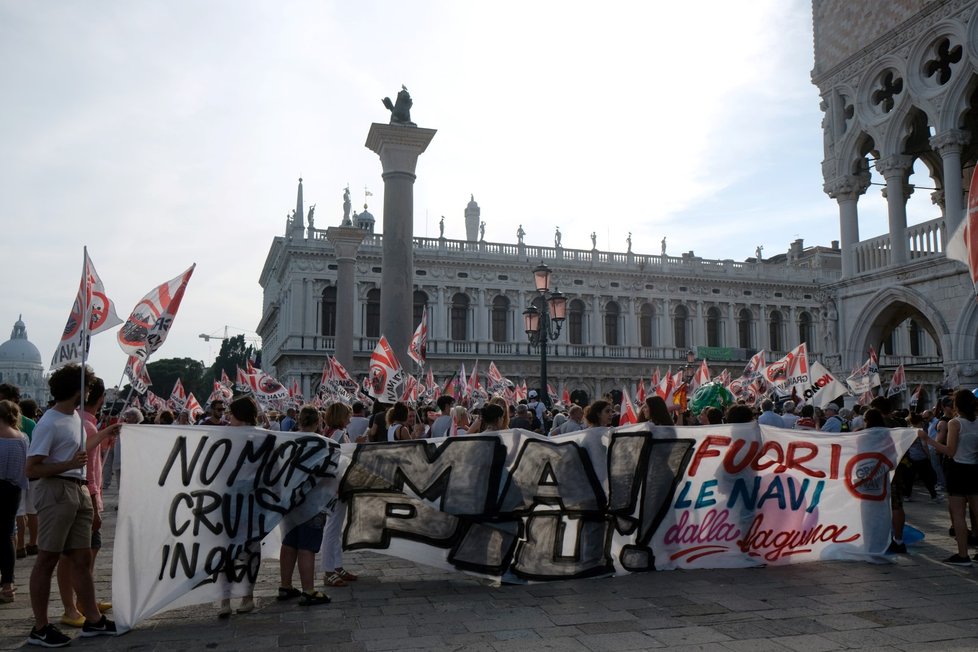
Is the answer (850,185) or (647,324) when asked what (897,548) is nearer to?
(850,185)

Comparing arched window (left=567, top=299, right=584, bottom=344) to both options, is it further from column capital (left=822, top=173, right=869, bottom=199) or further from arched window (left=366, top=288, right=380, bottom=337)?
column capital (left=822, top=173, right=869, bottom=199)

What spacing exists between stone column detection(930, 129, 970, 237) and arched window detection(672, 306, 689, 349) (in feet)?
114

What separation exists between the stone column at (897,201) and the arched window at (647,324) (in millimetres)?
32763

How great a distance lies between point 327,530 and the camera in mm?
6660

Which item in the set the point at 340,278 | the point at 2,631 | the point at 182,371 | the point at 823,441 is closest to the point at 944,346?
the point at 823,441

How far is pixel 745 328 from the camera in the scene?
2041 inches

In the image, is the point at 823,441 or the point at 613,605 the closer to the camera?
the point at 613,605

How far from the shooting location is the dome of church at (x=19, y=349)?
486 ft

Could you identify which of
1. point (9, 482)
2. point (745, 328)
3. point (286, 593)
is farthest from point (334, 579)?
point (745, 328)

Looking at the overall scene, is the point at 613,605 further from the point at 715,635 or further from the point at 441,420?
the point at 441,420

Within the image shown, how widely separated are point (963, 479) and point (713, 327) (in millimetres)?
45294

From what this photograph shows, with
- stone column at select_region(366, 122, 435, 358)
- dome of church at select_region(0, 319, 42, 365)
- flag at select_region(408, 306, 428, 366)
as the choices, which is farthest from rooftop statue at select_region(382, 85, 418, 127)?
dome of church at select_region(0, 319, 42, 365)

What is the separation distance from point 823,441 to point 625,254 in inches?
1690

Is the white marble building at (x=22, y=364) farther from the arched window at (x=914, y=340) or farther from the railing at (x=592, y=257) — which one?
the arched window at (x=914, y=340)
